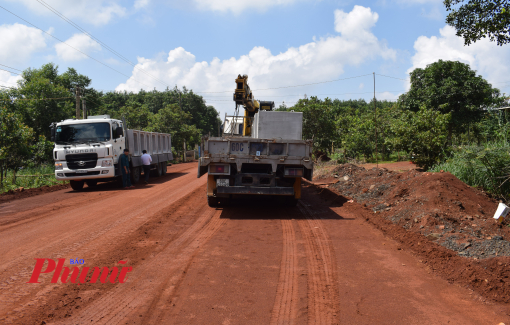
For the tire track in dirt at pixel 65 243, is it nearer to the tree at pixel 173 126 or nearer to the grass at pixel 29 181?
the grass at pixel 29 181

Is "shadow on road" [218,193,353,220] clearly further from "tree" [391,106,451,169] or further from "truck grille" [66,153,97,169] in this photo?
"tree" [391,106,451,169]

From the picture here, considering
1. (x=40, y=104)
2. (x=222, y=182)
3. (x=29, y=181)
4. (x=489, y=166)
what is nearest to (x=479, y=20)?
(x=489, y=166)

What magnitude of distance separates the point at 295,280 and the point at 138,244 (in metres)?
3.05

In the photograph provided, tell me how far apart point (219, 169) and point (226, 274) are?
414cm

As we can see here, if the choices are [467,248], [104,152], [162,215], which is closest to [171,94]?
[104,152]

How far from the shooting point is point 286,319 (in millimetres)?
3557

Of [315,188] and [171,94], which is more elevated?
[171,94]

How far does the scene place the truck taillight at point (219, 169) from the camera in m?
8.55

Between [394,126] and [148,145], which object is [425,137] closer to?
[394,126]

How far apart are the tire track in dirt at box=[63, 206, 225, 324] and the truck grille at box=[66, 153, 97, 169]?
9.00 metres

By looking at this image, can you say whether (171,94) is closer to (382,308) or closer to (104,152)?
(104,152)

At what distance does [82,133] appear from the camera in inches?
547

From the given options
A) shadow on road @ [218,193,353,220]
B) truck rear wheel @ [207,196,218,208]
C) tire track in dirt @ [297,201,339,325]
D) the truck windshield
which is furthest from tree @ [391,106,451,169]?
the truck windshield

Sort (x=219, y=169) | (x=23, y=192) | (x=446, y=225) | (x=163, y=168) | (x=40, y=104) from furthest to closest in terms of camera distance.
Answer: (x=40, y=104) < (x=163, y=168) < (x=23, y=192) < (x=219, y=169) < (x=446, y=225)
